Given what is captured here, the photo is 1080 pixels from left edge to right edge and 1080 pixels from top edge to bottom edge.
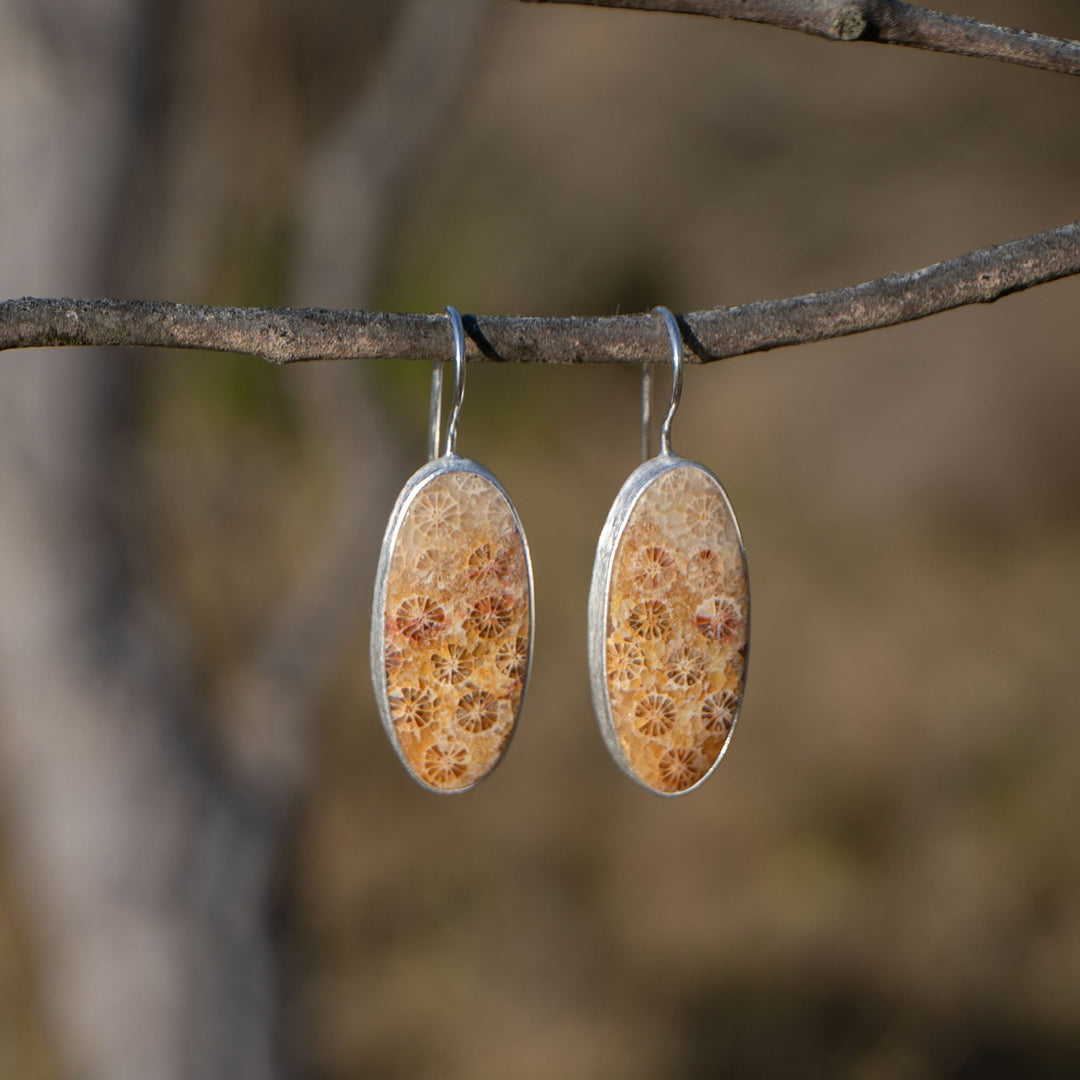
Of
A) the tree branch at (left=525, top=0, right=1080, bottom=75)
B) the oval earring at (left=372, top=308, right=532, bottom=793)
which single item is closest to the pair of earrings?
Result: the oval earring at (left=372, top=308, right=532, bottom=793)

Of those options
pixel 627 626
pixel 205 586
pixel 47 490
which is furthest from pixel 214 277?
pixel 627 626

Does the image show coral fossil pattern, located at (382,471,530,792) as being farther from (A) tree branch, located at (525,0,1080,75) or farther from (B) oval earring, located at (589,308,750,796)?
(A) tree branch, located at (525,0,1080,75)

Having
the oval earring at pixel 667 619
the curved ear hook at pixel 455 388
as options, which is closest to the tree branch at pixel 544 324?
the curved ear hook at pixel 455 388

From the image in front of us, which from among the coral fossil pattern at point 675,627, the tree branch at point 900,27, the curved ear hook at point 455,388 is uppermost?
the tree branch at point 900,27

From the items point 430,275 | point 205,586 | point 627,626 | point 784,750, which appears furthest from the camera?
point 784,750

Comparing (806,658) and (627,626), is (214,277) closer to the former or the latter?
(627,626)

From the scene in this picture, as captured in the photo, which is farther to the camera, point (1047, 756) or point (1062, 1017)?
point (1047, 756)

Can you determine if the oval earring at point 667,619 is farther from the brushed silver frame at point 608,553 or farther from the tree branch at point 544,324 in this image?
the tree branch at point 544,324

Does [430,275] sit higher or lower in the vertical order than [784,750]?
higher
